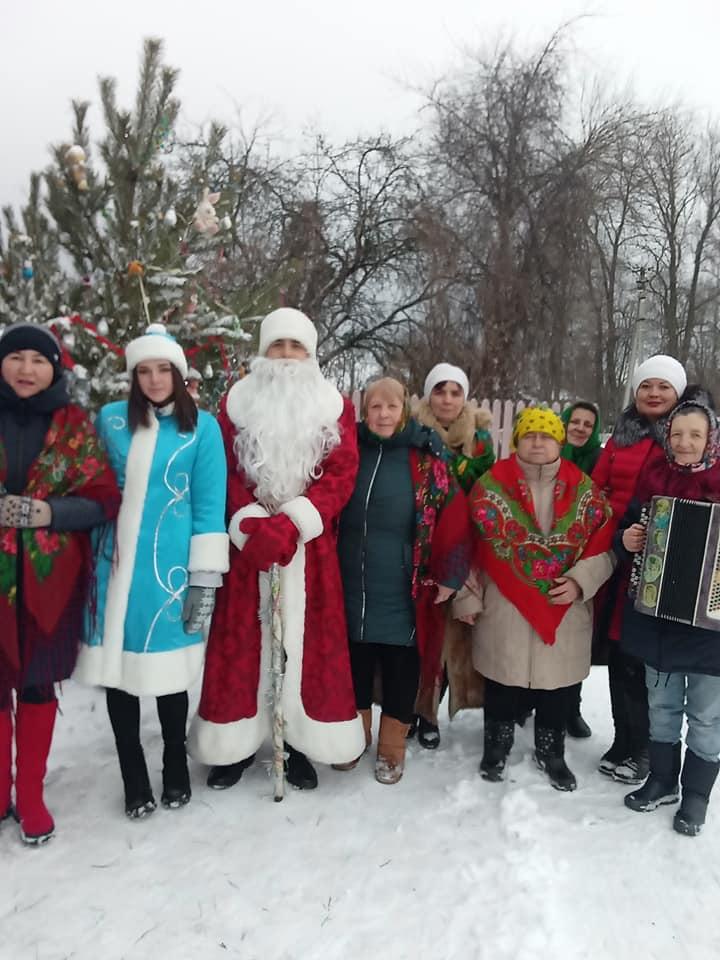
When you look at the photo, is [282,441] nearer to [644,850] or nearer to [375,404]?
[375,404]

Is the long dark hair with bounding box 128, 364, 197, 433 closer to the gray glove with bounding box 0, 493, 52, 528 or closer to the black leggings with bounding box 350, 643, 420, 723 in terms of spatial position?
the gray glove with bounding box 0, 493, 52, 528

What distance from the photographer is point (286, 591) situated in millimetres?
3191

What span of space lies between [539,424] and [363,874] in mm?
2038

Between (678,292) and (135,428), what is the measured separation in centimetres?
2621

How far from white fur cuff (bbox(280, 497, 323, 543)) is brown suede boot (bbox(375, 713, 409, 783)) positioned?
3.67 feet

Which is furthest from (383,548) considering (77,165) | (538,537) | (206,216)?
(77,165)

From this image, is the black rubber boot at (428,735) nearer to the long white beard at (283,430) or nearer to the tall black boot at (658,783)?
the tall black boot at (658,783)

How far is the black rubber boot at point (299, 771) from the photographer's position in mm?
3311

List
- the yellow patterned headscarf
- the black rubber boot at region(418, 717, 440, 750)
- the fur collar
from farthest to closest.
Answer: the fur collar < the black rubber boot at region(418, 717, 440, 750) < the yellow patterned headscarf

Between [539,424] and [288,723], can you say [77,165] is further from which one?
[288,723]

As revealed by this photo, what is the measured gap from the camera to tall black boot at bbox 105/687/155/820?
297cm

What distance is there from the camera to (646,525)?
9.79ft

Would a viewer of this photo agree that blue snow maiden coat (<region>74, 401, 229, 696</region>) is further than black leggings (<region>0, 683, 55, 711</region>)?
Yes

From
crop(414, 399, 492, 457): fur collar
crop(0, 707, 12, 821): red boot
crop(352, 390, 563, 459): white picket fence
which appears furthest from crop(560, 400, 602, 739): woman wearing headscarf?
crop(352, 390, 563, 459): white picket fence
